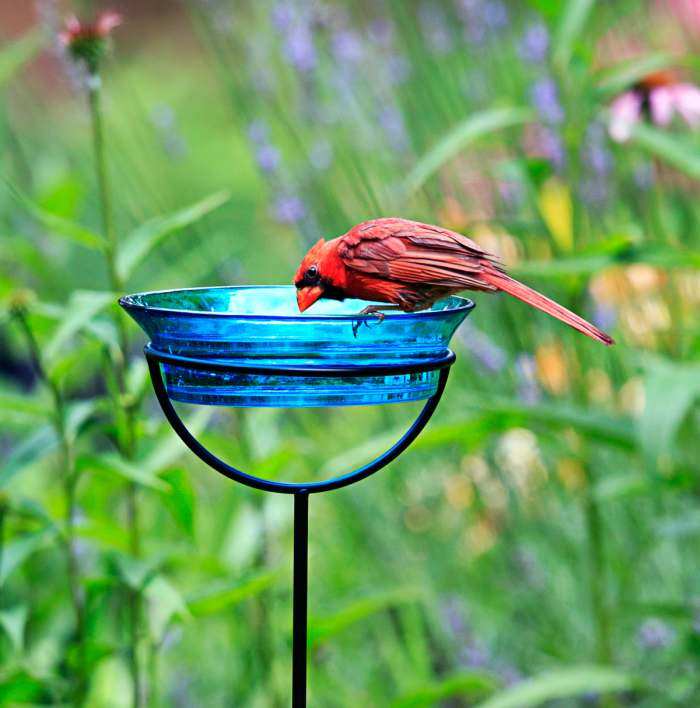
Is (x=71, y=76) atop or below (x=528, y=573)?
atop

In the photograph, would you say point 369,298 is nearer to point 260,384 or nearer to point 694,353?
point 260,384

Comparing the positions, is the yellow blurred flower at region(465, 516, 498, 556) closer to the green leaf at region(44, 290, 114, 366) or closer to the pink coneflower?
the pink coneflower

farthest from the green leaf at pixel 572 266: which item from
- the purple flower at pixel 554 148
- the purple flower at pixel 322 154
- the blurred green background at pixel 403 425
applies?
the purple flower at pixel 322 154

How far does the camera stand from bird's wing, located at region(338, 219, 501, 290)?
84 cm

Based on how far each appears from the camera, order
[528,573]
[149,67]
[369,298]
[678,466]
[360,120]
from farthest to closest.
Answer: [149,67]
[360,120]
[528,573]
[678,466]
[369,298]

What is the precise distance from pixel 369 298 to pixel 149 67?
12.2ft

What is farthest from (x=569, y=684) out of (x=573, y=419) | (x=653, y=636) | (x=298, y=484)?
(x=298, y=484)

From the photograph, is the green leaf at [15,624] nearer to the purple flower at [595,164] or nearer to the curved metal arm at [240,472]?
the curved metal arm at [240,472]

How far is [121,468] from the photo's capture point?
95 cm

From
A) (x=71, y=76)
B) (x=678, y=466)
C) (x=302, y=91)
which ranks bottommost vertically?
(x=678, y=466)

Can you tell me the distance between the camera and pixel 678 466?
1.25 meters

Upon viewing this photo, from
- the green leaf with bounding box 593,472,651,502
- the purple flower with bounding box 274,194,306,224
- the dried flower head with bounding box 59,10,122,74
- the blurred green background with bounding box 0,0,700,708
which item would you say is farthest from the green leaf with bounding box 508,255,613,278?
the purple flower with bounding box 274,194,306,224

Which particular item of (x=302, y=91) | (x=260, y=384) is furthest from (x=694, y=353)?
(x=302, y=91)

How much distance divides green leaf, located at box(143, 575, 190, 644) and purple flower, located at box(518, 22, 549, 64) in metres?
1.04
